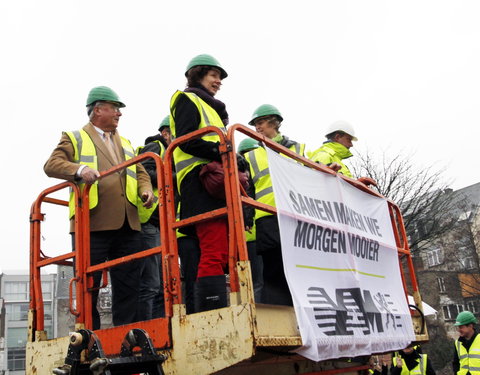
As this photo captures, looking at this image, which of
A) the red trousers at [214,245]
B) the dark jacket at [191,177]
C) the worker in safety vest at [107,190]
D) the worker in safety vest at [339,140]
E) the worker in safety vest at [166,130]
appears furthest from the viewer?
the worker in safety vest at [339,140]

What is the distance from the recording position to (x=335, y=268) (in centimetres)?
390

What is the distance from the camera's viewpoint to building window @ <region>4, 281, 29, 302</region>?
56812mm

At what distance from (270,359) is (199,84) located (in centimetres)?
198

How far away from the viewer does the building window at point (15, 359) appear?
51188mm

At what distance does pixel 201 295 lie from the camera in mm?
3271

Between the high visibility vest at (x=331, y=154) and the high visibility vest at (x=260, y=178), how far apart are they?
93cm

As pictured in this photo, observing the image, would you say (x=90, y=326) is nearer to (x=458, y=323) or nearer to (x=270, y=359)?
(x=270, y=359)

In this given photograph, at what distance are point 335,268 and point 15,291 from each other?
59730mm

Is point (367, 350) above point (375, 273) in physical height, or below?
below

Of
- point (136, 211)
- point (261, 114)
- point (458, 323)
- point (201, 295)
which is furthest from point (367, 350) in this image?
point (458, 323)

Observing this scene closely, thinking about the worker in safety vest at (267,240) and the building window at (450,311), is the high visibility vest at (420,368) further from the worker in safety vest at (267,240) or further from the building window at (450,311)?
the building window at (450,311)

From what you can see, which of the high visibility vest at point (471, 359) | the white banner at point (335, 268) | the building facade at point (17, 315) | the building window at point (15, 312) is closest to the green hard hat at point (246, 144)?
the white banner at point (335, 268)

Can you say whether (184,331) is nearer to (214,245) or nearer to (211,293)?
(211,293)

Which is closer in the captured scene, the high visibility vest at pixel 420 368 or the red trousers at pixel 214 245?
the red trousers at pixel 214 245
